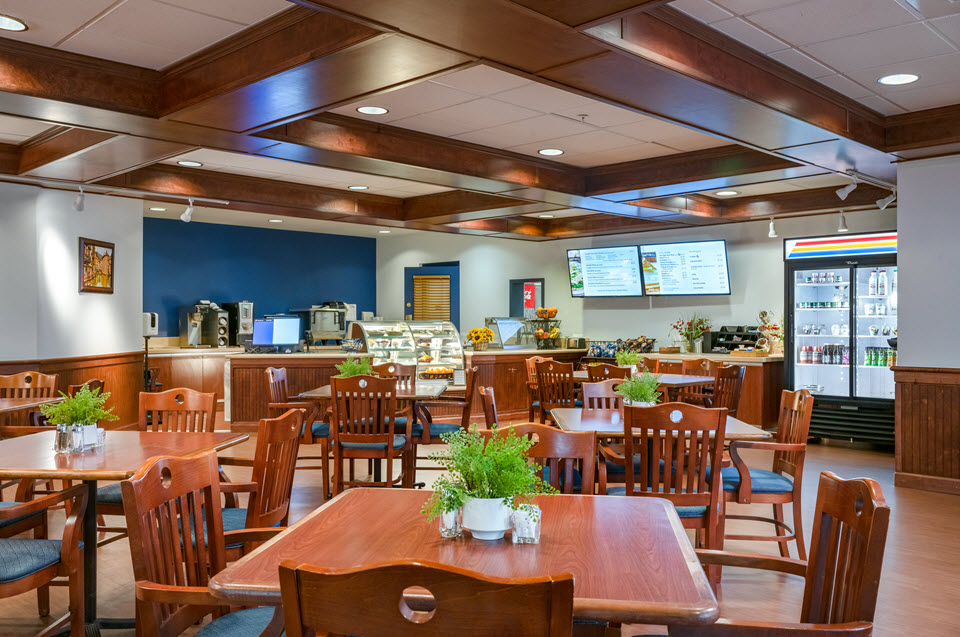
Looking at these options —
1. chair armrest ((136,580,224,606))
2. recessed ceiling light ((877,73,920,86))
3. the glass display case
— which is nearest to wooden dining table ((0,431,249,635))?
chair armrest ((136,580,224,606))

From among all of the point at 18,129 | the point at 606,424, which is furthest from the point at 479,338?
the point at 606,424

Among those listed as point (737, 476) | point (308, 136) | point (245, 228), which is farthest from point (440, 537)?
point (245, 228)

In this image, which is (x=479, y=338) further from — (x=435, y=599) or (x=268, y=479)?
(x=435, y=599)

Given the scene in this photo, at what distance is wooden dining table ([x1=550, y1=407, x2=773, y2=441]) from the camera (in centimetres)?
385

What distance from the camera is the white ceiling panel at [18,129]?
19.2 ft

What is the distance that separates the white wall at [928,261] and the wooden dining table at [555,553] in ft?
15.8

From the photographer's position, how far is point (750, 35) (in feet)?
13.4

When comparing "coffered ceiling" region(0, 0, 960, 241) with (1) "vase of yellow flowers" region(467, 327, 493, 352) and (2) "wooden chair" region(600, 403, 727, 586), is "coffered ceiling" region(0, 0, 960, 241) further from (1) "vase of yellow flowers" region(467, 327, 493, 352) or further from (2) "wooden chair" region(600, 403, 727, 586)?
(1) "vase of yellow flowers" region(467, 327, 493, 352)

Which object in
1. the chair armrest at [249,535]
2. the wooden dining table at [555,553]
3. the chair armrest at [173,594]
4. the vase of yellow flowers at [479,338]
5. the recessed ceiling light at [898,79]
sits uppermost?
the recessed ceiling light at [898,79]

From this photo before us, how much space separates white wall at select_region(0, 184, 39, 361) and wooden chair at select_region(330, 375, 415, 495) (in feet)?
13.1

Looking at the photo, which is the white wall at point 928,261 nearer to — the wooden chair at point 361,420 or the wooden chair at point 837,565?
the wooden chair at point 361,420

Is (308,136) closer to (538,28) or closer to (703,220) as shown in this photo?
(538,28)

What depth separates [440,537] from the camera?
2059 mm

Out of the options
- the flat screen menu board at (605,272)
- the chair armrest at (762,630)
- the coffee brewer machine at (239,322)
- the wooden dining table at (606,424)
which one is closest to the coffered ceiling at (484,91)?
the wooden dining table at (606,424)
